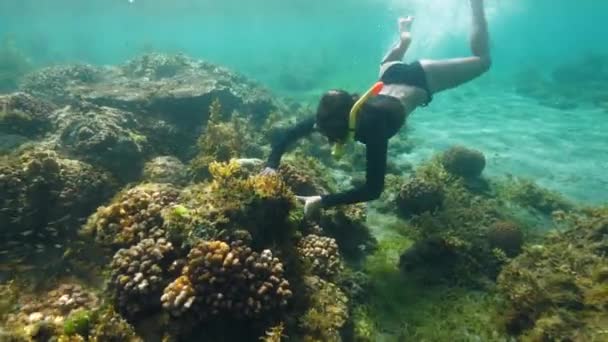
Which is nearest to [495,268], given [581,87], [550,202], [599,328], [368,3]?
[599,328]

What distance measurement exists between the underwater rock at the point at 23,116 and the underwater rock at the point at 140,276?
7356mm

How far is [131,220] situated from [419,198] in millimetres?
6329

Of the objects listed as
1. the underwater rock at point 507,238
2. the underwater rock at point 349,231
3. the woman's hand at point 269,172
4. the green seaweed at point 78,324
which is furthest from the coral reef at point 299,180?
the green seaweed at point 78,324

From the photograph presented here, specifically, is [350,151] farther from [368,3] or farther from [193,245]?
[368,3]

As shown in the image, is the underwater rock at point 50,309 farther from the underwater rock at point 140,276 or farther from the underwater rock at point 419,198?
the underwater rock at point 419,198

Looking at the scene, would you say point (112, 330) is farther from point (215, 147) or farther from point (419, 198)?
point (419, 198)

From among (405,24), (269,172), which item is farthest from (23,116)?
(405,24)

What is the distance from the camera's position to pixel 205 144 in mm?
9609

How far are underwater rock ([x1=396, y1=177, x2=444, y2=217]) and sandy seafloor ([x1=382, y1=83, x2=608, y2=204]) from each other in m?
4.13

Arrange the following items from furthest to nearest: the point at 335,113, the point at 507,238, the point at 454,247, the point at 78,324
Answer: the point at 507,238, the point at 454,247, the point at 335,113, the point at 78,324

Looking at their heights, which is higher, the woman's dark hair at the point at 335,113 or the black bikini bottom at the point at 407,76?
the black bikini bottom at the point at 407,76

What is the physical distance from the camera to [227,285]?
14.4 ft

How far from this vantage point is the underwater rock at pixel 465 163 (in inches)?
→ 446

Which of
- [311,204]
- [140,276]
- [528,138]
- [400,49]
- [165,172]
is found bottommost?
[528,138]
